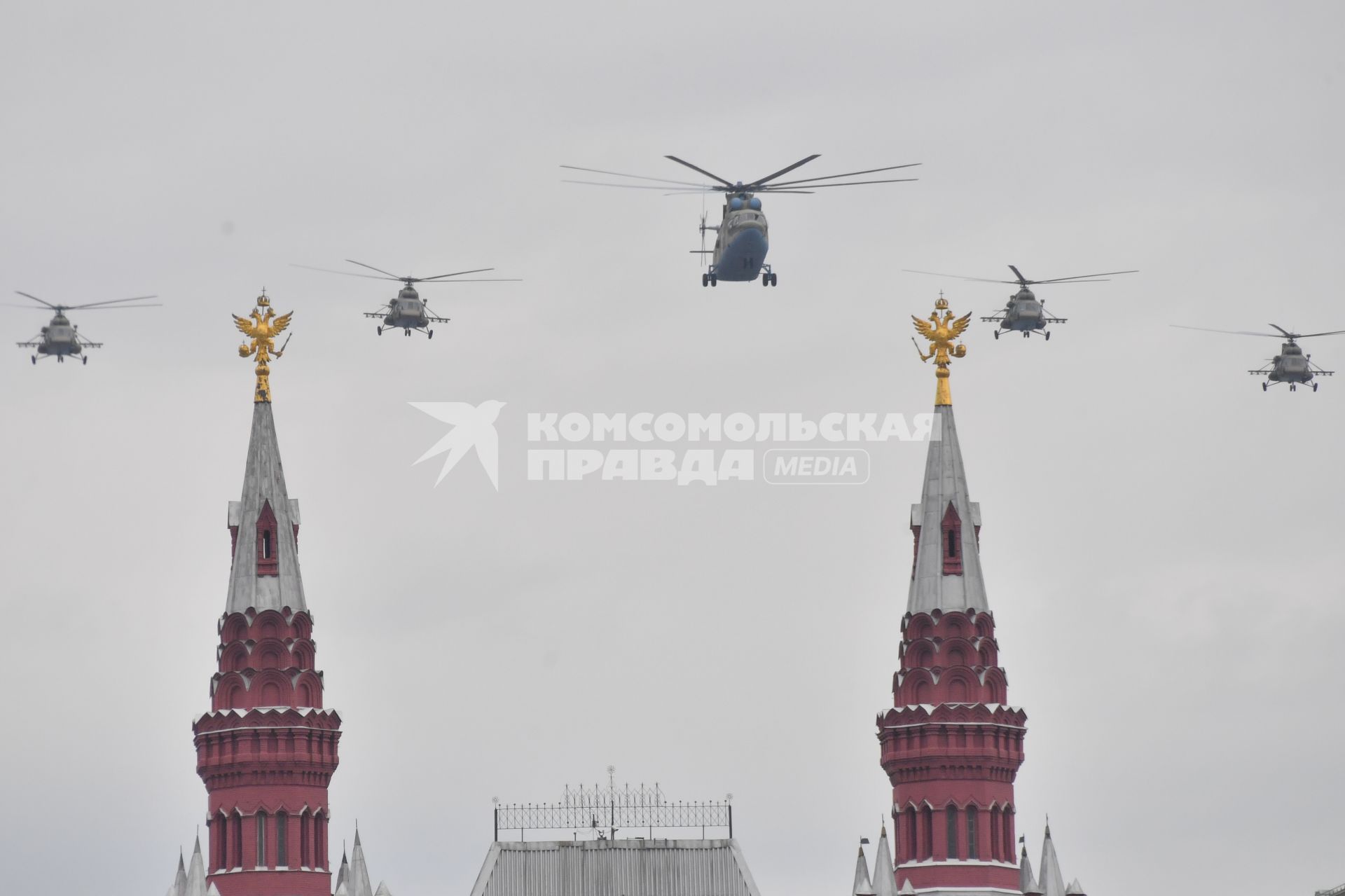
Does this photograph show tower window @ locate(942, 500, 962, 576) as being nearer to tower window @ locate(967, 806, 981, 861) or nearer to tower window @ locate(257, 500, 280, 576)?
tower window @ locate(967, 806, 981, 861)

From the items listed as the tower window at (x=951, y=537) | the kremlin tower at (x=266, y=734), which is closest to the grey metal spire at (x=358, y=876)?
the kremlin tower at (x=266, y=734)

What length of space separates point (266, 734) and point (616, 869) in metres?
14.2

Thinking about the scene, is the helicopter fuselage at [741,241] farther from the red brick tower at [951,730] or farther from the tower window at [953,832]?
the tower window at [953,832]

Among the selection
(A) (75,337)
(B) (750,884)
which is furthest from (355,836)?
(A) (75,337)

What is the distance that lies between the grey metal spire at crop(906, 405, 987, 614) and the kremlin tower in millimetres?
22378

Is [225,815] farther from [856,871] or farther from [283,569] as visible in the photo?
[856,871]

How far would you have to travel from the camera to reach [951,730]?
419ft

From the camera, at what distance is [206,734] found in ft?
419

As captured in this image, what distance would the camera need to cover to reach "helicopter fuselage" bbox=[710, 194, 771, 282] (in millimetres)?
130625

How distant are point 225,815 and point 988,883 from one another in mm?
27314

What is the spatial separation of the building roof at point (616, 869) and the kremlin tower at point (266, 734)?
6649 mm

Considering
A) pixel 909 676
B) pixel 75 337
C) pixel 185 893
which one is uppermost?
pixel 75 337

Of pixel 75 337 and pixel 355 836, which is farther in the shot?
pixel 75 337

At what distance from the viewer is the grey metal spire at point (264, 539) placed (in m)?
130
